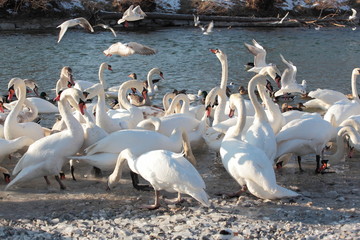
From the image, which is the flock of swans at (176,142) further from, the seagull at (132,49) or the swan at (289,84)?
the swan at (289,84)

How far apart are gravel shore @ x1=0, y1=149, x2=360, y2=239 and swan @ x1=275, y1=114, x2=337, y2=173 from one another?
415 millimetres

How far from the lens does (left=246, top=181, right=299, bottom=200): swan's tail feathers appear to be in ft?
20.9

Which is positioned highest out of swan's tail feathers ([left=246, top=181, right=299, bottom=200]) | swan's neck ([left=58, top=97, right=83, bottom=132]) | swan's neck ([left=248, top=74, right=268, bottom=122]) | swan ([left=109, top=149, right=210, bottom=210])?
swan's neck ([left=248, top=74, right=268, bottom=122])

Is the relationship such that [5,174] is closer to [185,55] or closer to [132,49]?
[132,49]

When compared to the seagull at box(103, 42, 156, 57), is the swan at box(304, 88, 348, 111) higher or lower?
lower

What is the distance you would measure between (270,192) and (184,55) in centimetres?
1565

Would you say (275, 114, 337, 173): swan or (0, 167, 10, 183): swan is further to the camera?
(275, 114, 337, 173): swan

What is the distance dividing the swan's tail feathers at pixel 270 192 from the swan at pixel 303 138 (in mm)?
1312

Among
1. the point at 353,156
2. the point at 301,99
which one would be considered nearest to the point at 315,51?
the point at 301,99

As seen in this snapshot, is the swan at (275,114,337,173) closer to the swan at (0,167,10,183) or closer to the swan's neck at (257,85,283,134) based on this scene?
the swan's neck at (257,85,283,134)

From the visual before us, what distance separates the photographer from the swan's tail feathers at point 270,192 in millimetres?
6367

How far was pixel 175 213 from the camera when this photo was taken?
247 inches

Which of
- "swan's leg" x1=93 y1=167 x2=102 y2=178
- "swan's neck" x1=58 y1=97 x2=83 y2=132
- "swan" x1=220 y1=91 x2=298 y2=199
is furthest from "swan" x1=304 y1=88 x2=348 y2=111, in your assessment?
"swan's neck" x1=58 y1=97 x2=83 y2=132

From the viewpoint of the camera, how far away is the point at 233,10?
34.5 meters
